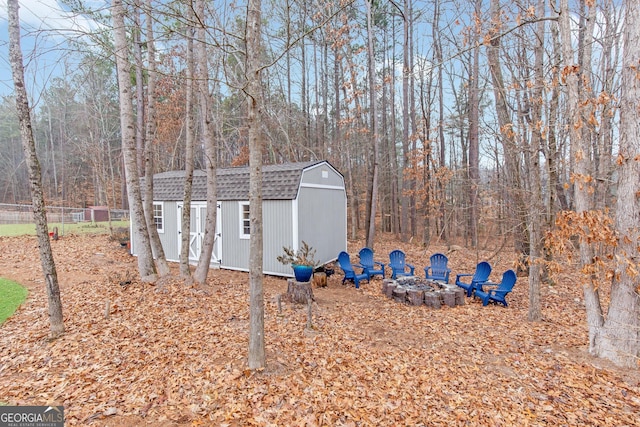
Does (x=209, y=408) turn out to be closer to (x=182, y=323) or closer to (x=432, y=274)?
(x=182, y=323)

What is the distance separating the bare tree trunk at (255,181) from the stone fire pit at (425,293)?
146 inches

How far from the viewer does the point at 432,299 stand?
5.95m

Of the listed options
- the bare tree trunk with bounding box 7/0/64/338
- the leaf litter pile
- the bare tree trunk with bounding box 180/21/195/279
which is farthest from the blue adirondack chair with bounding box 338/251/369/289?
the bare tree trunk with bounding box 7/0/64/338

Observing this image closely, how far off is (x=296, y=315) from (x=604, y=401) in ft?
12.4

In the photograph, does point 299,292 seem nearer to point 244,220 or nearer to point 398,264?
point 398,264

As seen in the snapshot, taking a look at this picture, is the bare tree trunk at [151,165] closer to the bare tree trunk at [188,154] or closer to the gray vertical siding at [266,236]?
the bare tree trunk at [188,154]

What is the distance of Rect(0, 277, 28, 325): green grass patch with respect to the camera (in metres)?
4.99

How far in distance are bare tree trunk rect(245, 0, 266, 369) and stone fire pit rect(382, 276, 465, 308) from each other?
12.1 feet

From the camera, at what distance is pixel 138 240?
6.54m

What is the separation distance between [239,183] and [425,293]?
5629mm

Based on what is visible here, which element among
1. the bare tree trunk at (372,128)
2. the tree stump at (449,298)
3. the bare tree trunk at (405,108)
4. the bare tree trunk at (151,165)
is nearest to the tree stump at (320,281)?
the tree stump at (449,298)

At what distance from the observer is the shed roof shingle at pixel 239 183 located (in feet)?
26.4

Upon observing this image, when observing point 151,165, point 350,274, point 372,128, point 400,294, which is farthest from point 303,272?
point 372,128

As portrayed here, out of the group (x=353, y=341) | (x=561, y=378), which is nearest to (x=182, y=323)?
(x=353, y=341)
